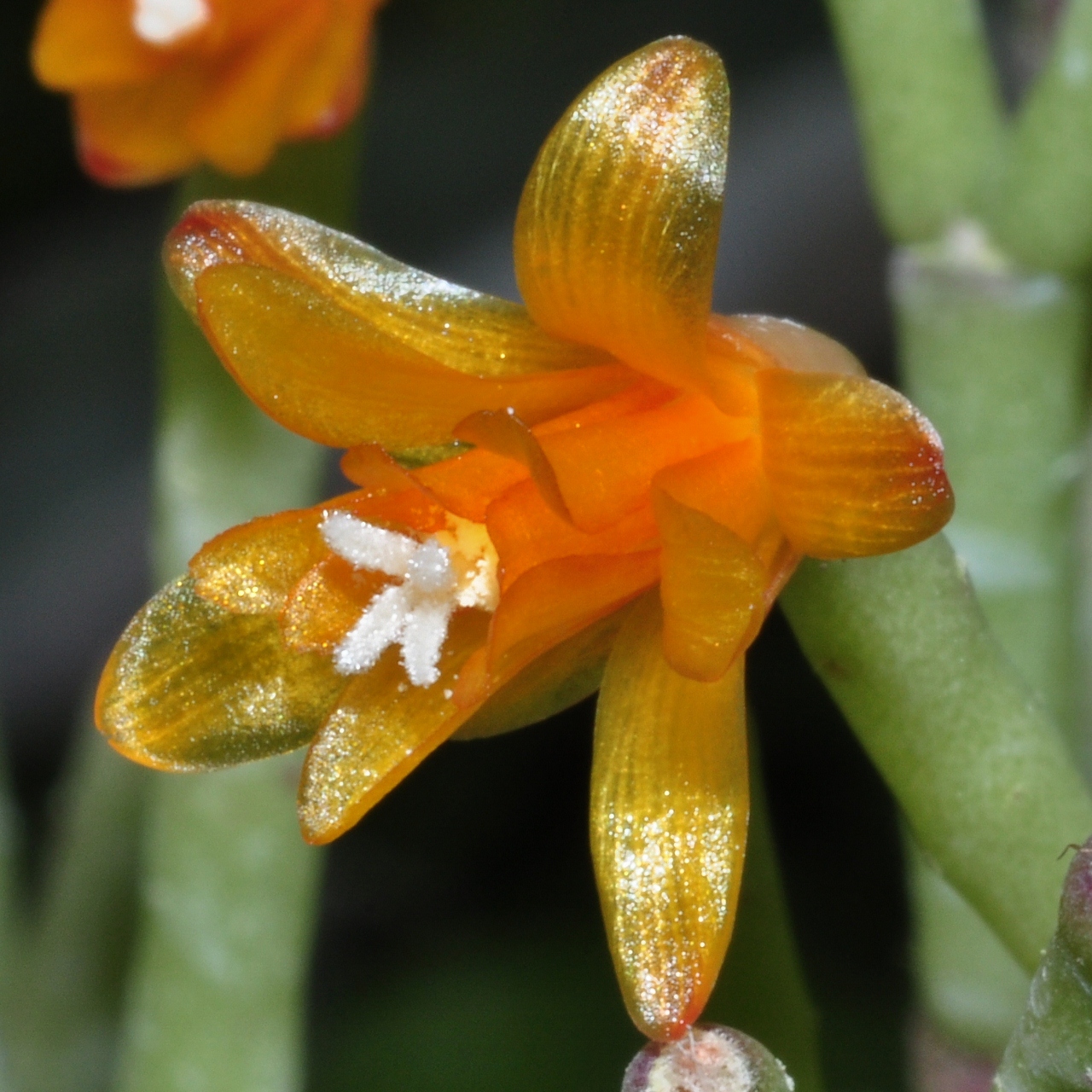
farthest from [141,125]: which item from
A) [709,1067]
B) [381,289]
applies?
[709,1067]

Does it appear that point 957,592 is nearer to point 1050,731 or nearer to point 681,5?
point 1050,731

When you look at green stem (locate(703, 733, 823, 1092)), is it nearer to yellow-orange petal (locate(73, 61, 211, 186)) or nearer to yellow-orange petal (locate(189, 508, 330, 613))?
yellow-orange petal (locate(189, 508, 330, 613))

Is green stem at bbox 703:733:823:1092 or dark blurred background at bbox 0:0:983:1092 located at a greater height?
green stem at bbox 703:733:823:1092

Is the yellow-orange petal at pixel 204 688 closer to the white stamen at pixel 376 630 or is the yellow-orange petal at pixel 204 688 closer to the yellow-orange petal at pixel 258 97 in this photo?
the white stamen at pixel 376 630

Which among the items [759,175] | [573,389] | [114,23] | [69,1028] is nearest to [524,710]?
[573,389]

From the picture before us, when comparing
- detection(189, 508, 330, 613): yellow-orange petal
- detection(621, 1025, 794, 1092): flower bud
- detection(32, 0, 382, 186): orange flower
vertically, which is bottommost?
detection(621, 1025, 794, 1092): flower bud

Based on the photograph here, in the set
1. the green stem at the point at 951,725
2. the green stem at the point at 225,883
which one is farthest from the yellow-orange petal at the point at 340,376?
the green stem at the point at 225,883

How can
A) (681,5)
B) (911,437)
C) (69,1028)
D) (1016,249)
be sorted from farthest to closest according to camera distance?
(681,5)
(69,1028)
(1016,249)
(911,437)

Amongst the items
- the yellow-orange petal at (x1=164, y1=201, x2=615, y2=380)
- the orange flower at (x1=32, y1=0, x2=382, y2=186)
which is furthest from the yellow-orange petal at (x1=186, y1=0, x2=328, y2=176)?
the yellow-orange petal at (x1=164, y1=201, x2=615, y2=380)
